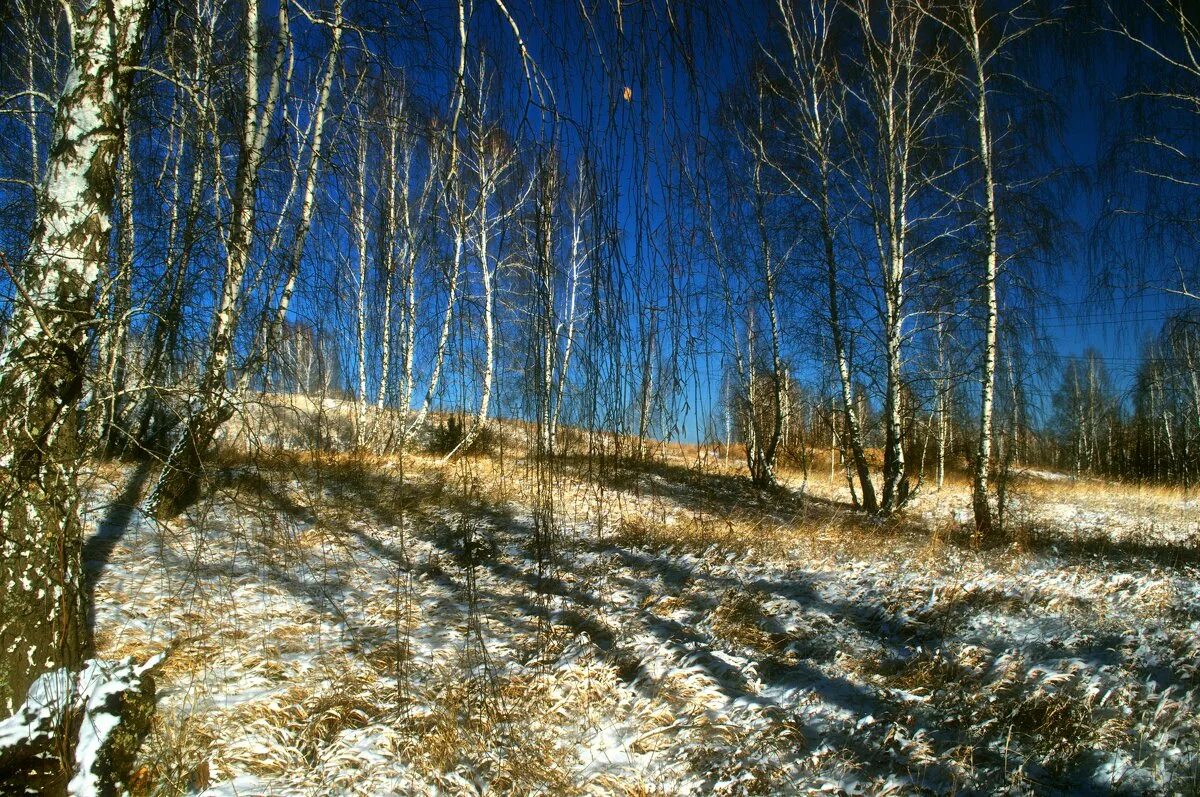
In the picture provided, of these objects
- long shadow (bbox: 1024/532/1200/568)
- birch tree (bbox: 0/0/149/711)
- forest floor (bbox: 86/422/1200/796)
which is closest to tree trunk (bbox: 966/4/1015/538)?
long shadow (bbox: 1024/532/1200/568)

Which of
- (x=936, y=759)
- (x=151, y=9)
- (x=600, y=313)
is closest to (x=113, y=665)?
(x=600, y=313)

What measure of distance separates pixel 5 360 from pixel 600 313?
2064 mm

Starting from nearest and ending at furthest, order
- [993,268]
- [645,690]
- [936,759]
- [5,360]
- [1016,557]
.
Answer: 1. [5,360]
2. [936,759]
3. [645,690]
4. [1016,557]
5. [993,268]

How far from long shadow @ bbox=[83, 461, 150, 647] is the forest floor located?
0.04 m

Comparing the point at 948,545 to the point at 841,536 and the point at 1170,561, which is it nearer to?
the point at 841,536

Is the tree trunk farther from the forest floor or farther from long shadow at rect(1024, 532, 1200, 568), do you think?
the forest floor

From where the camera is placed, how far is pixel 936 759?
7.21 feet

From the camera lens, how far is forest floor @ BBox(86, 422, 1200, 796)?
220 centimetres

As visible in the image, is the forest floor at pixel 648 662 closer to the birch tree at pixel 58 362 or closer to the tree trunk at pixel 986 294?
the birch tree at pixel 58 362

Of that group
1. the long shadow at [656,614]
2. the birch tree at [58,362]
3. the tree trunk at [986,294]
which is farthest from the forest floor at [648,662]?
the tree trunk at [986,294]

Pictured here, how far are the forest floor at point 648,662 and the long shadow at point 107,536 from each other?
0.04 m

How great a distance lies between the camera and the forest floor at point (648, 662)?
220 cm

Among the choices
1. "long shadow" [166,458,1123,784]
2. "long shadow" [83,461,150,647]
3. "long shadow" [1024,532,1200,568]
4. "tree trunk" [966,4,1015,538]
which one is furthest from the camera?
"tree trunk" [966,4,1015,538]

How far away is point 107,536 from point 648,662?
5.15 meters
